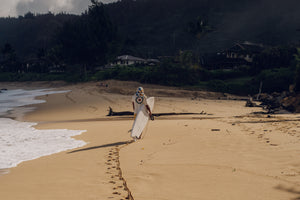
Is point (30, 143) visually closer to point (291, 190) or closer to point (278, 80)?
point (291, 190)

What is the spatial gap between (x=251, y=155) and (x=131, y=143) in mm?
4069

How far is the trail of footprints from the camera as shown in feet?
15.3

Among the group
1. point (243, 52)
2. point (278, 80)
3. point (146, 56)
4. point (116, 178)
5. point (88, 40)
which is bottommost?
point (116, 178)

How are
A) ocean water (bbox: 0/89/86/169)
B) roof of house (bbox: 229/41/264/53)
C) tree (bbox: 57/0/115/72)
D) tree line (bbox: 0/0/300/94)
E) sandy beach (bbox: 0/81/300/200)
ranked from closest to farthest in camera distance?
sandy beach (bbox: 0/81/300/200) < ocean water (bbox: 0/89/86/169) < tree line (bbox: 0/0/300/94) < roof of house (bbox: 229/41/264/53) < tree (bbox: 57/0/115/72)

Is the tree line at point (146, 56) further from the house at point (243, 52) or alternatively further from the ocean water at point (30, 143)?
the ocean water at point (30, 143)

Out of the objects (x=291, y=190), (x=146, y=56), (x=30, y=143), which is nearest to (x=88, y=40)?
(x=146, y=56)

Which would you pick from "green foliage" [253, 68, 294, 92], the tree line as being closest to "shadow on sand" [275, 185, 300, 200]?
the tree line

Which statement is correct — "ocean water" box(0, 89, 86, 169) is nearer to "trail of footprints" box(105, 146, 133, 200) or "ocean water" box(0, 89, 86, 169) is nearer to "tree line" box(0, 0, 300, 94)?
"trail of footprints" box(105, 146, 133, 200)

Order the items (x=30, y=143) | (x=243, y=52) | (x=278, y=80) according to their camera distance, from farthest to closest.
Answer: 1. (x=243, y=52)
2. (x=278, y=80)
3. (x=30, y=143)

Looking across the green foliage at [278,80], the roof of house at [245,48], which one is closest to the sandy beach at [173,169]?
the green foliage at [278,80]

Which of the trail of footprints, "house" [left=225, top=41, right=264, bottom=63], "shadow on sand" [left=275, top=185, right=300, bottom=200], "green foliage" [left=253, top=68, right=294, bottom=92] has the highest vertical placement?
"house" [left=225, top=41, right=264, bottom=63]

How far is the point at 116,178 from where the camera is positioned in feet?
18.4

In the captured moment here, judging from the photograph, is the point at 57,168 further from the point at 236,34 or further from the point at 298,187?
the point at 236,34

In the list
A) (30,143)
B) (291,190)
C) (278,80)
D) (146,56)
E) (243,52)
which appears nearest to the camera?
(291,190)
